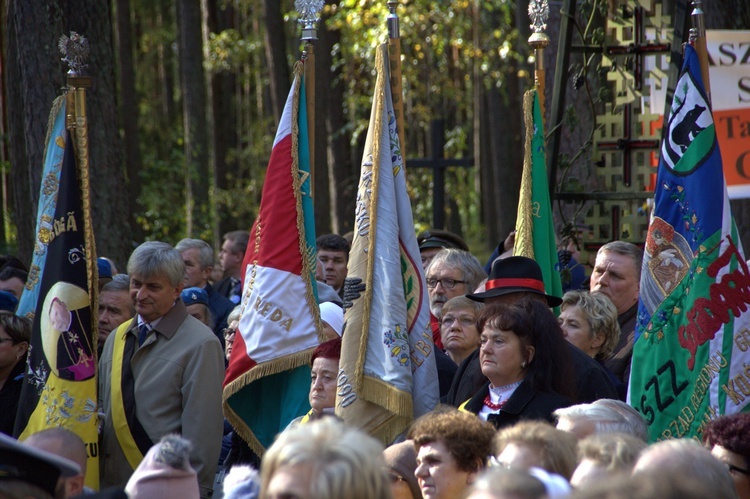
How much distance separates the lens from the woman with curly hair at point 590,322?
561 cm

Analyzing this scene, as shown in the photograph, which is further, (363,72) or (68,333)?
(363,72)

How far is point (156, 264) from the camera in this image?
17.5 feet

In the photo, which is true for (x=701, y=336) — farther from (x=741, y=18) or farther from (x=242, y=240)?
(x=242, y=240)

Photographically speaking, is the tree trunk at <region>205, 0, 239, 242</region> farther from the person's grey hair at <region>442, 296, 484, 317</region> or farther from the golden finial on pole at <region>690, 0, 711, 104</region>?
the golden finial on pole at <region>690, 0, 711, 104</region>

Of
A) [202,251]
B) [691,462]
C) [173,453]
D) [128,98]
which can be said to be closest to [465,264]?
[202,251]

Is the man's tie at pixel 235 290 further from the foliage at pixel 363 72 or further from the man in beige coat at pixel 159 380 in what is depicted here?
the foliage at pixel 363 72

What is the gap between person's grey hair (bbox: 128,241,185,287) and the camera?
5320mm

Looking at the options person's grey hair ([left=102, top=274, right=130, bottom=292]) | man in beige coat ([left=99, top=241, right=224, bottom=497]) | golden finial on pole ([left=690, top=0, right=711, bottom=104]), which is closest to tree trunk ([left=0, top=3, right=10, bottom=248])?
person's grey hair ([left=102, top=274, right=130, bottom=292])

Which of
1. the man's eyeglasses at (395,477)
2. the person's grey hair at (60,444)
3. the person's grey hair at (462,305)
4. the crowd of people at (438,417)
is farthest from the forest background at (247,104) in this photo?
the person's grey hair at (60,444)

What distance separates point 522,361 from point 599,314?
126 centimetres

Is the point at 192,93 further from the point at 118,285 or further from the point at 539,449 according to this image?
the point at 539,449

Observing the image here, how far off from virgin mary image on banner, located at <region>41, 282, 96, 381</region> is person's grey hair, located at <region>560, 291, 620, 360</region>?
106 inches

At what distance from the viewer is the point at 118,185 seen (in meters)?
8.98

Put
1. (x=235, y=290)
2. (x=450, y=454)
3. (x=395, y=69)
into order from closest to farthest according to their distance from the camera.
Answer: (x=450, y=454), (x=395, y=69), (x=235, y=290)
